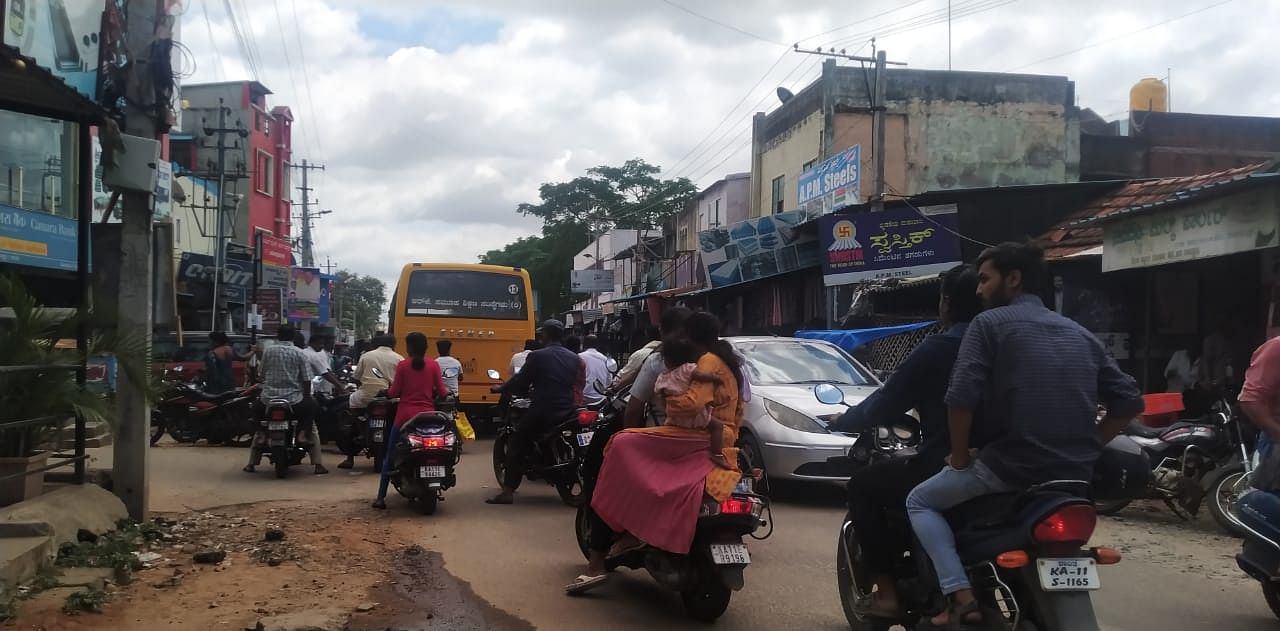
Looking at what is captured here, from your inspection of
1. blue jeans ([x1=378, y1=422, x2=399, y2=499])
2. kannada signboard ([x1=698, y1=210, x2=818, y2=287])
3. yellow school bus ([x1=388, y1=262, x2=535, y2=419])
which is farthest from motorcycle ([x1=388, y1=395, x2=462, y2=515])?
kannada signboard ([x1=698, y1=210, x2=818, y2=287])

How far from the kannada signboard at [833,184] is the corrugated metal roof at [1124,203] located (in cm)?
360

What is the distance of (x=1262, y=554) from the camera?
4.93 m

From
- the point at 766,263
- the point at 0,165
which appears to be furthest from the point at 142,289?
the point at 766,263

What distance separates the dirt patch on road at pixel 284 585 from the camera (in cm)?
512

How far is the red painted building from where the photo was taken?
126 ft

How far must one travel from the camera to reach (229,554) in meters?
6.80

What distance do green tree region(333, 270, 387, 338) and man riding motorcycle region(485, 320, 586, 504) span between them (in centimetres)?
8083

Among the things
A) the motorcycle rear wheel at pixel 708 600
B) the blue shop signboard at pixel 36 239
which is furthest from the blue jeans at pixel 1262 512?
the blue shop signboard at pixel 36 239

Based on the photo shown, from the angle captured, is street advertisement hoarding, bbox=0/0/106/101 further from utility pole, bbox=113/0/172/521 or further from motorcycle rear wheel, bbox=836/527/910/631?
motorcycle rear wheel, bbox=836/527/910/631

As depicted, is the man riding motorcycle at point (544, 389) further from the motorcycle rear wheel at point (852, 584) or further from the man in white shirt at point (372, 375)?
the motorcycle rear wheel at point (852, 584)

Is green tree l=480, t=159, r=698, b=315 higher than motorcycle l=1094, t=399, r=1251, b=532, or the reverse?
green tree l=480, t=159, r=698, b=315

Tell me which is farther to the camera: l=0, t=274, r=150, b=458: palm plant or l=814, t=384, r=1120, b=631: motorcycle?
l=0, t=274, r=150, b=458: palm plant

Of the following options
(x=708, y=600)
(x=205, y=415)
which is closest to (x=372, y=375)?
(x=205, y=415)

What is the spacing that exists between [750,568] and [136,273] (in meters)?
4.82
